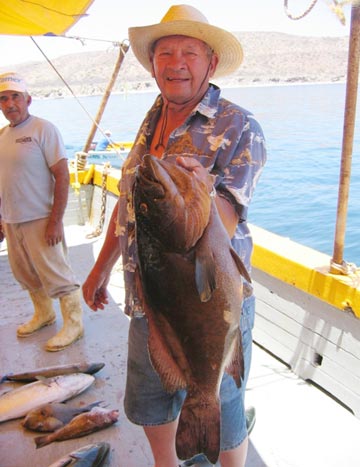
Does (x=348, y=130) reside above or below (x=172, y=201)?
above

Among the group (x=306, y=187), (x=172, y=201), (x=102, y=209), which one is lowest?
(x=306, y=187)

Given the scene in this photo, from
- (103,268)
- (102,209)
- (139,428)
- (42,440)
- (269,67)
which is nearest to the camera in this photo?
(103,268)

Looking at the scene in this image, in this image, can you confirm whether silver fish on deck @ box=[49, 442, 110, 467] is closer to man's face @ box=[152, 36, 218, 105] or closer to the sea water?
man's face @ box=[152, 36, 218, 105]

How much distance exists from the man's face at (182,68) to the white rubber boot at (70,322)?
8.40 feet

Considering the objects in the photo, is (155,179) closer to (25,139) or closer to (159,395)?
(159,395)

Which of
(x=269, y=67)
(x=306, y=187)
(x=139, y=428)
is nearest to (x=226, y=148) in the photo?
(x=139, y=428)

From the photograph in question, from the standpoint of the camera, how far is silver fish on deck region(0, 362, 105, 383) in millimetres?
3307

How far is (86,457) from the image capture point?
2.48 metres

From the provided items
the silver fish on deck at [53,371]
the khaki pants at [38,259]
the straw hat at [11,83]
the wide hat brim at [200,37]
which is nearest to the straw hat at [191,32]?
the wide hat brim at [200,37]

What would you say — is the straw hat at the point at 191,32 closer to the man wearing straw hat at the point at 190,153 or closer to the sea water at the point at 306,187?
the man wearing straw hat at the point at 190,153

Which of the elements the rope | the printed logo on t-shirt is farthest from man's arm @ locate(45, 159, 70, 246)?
the rope

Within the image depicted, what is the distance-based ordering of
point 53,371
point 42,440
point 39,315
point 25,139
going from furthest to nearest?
point 39,315
point 25,139
point 53,371
point 42,440

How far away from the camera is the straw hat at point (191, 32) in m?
1.68

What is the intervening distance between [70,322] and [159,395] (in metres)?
2.10
